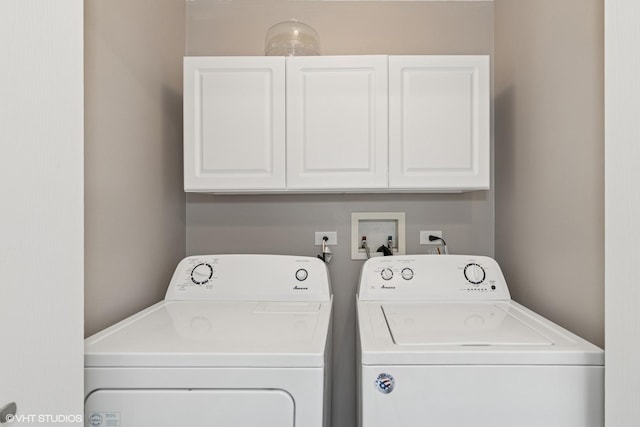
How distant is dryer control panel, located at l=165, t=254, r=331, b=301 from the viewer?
157cm

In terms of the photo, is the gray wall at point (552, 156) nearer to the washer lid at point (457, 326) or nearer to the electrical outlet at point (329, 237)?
the washer lid at point (457, 326)

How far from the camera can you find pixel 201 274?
162 centimetres

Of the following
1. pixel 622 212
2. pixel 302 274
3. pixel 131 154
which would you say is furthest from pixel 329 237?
pixel 622 212

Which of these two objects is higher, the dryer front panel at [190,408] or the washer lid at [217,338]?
the washer lid at [217,338]

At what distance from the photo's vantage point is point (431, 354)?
960 millimetres

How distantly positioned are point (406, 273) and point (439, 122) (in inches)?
25.3

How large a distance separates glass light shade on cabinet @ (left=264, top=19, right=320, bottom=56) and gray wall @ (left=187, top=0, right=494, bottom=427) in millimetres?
208

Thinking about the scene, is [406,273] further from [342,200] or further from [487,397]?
[487,397]

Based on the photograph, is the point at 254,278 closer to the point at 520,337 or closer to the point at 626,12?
the point at 520,337

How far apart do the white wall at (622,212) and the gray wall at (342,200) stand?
102 cm

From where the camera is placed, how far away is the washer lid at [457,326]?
40.9 inches

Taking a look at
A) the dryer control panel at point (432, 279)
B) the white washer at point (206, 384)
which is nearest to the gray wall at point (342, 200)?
the dryer control panel at point (432, 279)
